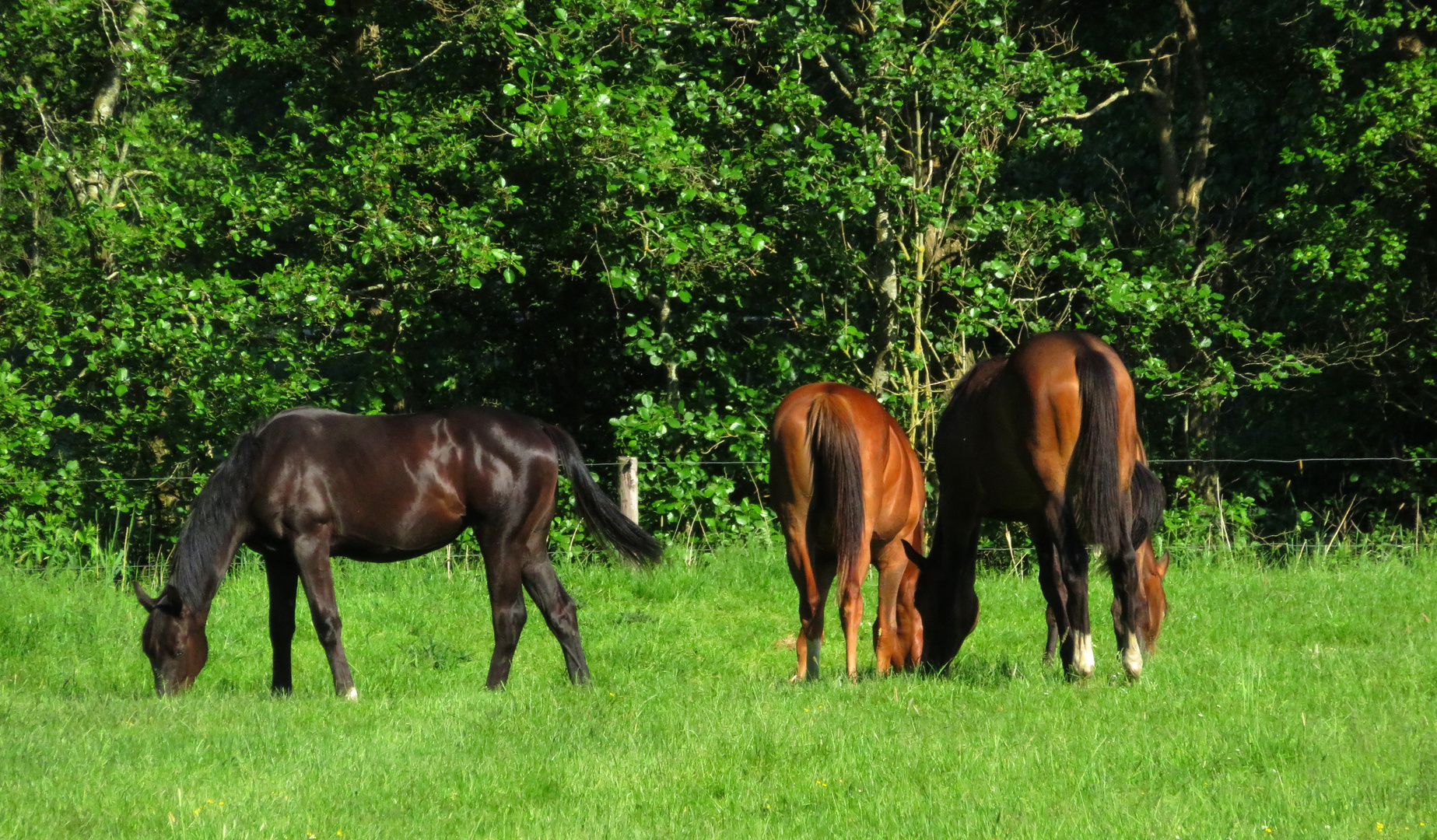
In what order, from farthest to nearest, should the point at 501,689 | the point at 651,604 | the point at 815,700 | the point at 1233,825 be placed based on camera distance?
the point at 651,604, the point at 501,689, the point at 815,700, the point at 1233,825

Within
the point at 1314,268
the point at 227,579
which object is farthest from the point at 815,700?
the point at 1314,268

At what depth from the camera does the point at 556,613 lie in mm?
8508

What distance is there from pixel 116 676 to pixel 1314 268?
37.7ft

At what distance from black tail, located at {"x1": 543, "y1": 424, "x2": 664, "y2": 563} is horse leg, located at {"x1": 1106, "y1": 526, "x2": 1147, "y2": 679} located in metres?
3.15

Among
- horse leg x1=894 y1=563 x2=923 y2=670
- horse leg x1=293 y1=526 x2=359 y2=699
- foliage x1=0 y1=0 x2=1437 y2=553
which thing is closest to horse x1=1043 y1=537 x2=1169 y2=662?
horse leg x1=894 y1=563 x2=923 y2=670

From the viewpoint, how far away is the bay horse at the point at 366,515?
8.02 metres

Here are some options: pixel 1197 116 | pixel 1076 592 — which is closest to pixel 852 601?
pixel 1076 592

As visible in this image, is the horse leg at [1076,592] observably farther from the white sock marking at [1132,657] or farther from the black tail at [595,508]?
the black tail at [595,508]

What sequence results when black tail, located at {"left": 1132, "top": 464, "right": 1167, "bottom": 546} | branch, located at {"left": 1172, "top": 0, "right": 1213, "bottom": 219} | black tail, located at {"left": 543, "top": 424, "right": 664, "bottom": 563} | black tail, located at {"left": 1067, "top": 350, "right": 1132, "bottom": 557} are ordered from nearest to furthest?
1. black tail, located at {"left": 1067, "top": 350, "right": 1132, "bottom": 557}
2. black tail, located at {"left": 1132, "top": 464, "right": 1167, "bottom": 546}
3. black tail, located at {"left": 543, "top": 424, "right": 664, "bottom": 563}
4. branch, located at {"left": 1172, "top": 0, "right": 1213, "bottom": 219}

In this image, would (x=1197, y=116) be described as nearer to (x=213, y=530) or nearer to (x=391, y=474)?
(x=391, y=474)

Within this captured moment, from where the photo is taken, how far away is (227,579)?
1165 cm

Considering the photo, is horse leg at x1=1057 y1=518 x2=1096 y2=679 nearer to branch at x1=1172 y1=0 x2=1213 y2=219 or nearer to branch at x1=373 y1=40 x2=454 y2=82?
branch at x1=1172 y1=0 x2=1213 y2=219

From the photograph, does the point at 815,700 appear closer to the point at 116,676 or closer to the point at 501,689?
the point at 501,689

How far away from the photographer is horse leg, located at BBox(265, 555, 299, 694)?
8.34 m
